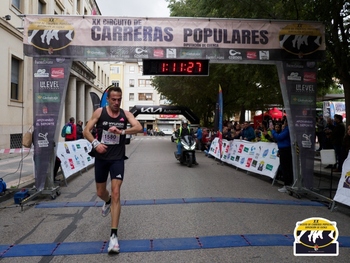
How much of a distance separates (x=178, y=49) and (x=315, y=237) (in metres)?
5.65

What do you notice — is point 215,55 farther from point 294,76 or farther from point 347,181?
point 347,181

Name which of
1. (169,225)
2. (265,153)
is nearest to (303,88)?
(265,153)

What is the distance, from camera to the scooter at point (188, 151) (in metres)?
13.8

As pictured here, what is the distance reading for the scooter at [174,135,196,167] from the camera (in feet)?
45.2

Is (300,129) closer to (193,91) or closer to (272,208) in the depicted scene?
(272,208)

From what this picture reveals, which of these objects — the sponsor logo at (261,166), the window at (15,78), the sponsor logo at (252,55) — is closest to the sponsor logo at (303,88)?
the sponsor logo at (252,55)

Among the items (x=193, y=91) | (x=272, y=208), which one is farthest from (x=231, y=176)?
(x=193, y=91)

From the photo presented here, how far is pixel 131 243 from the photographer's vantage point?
4.71m

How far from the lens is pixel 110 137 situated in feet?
15.8

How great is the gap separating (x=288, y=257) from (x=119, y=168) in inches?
96.0

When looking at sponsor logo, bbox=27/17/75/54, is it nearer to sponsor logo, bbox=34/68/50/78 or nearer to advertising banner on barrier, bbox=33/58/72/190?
advertising banner on barrier, bbox=33/58/72/190

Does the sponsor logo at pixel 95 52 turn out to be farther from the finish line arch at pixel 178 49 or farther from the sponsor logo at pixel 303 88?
the sponsor logo at pixel 303 88

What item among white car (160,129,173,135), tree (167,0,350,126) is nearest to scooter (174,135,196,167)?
tree (167,0,350,126)

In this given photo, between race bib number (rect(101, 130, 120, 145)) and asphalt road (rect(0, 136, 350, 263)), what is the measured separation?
1364 mm
